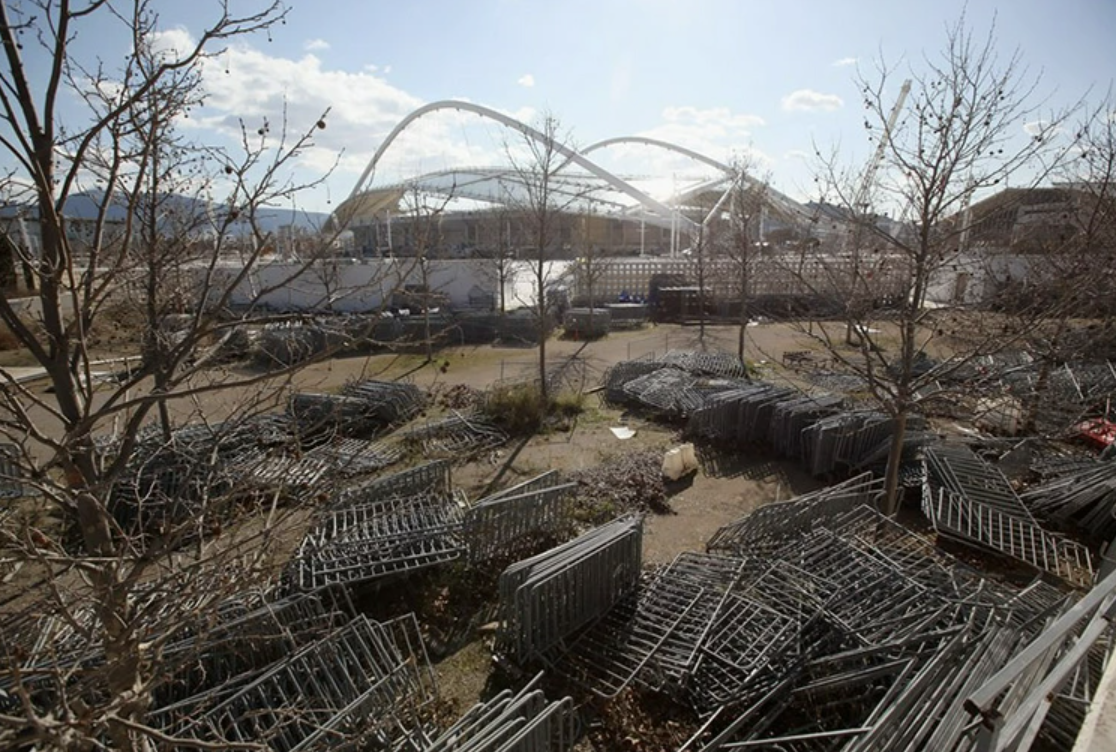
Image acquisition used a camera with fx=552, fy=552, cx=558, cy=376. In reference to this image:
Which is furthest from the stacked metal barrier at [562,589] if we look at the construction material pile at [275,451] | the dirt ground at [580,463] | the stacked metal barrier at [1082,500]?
the stacked metal barrier at [1082,500]

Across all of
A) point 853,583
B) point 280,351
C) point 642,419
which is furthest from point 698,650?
point 280,351

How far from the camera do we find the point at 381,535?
6570 millimetres

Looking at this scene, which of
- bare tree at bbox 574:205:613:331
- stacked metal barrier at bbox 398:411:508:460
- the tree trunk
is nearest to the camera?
the tree trunk

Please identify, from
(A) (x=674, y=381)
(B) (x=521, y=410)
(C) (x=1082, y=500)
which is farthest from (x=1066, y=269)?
(B) (x=521, y=410)

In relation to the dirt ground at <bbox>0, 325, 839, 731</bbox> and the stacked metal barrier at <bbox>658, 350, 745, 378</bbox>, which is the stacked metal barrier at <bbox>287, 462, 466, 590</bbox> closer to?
the dirt ground at <bbox>0, 325, 839, 731</bbox>

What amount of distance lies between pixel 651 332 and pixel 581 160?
2785 centimetres

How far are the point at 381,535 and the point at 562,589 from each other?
2.44 m

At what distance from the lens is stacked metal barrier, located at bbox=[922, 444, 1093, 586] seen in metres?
6.77

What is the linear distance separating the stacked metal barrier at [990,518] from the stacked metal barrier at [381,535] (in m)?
6.54

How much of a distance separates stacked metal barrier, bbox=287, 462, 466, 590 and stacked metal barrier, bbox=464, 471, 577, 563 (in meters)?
0.22

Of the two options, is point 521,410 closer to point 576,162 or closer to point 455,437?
point 455,437

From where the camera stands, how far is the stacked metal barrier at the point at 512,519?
22.2 feet

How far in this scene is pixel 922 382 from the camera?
242 inches

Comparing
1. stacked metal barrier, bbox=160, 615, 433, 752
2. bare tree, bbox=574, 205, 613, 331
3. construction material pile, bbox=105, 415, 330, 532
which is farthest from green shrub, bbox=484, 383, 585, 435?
bare tree, bbox=574, 205, 613, 331
